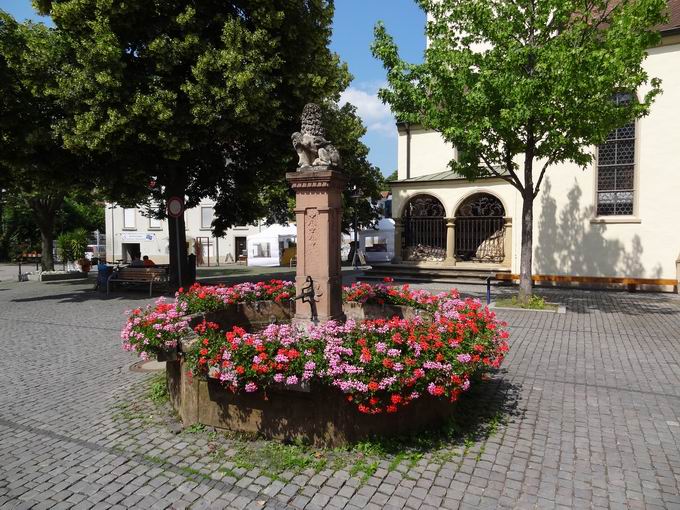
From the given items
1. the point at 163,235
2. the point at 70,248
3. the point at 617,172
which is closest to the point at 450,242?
the point at 617,172

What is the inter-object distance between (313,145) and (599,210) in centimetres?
1448

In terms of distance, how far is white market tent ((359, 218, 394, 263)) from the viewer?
1268 inches

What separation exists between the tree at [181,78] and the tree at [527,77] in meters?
2.68

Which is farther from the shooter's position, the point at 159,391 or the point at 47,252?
the point at 47,252

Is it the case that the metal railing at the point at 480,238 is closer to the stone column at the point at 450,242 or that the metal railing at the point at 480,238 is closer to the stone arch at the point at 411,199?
the stone column at the point at 450,242

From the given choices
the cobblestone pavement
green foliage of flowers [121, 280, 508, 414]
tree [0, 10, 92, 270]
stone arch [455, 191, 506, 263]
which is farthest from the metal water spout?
stone arch [455, 191, 506, 263]

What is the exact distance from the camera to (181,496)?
3.55 metres

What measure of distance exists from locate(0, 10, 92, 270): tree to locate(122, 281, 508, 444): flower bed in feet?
32.3

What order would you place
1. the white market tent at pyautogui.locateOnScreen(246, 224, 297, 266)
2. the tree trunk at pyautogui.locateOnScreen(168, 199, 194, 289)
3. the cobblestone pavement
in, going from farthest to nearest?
the white market tent at pyautogui.locateOnScreen(246, 224, 297, 266) < the tree trunk at pyautogui.locateOnScreen(168, 199, 194, 289) < the cobblestone pavement

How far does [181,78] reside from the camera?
13.0m

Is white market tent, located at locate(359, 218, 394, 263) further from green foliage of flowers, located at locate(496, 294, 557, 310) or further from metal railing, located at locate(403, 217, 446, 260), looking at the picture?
green foliage of flowers, located at locate(496, 294, 557, 310)

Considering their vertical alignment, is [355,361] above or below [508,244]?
below

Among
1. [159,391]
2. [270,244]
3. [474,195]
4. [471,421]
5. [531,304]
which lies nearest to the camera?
[471,421]

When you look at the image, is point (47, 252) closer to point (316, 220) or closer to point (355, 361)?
point (316, 220)
